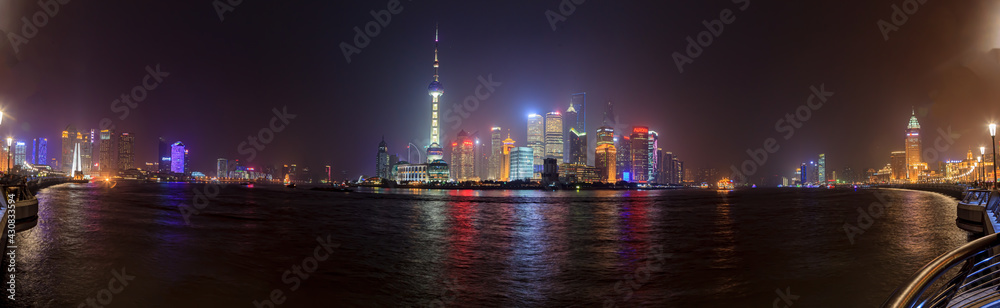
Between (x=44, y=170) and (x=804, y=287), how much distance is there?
23920cm

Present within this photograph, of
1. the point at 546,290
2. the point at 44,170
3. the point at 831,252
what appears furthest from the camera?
the point at 44,170

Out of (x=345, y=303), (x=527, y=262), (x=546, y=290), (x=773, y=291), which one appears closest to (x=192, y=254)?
(x=345, y=303)

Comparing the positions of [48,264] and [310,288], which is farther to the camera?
[48,264]

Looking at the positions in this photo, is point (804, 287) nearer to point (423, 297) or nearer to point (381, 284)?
point (423, 297)

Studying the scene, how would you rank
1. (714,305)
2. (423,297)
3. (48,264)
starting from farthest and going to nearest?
(48,264)
(423,297)
(714,305)

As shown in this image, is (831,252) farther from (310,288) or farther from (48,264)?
(48,264)

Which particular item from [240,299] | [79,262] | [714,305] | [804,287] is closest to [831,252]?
[804,287]

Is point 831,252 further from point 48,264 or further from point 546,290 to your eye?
point 48,264

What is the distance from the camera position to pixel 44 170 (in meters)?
181

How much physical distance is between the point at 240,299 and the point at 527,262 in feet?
23.7

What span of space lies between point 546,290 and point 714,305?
3.14 m

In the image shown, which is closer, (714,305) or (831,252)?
A: (714,305)

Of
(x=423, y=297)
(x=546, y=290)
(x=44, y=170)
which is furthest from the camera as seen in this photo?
(x=44, y=170)

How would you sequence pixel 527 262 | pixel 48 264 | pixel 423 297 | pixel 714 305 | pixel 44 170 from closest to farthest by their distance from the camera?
pixel 714 305 → pixel 423 297 → pixel 48 264 → pixel 527 262 → pixel 44 170
